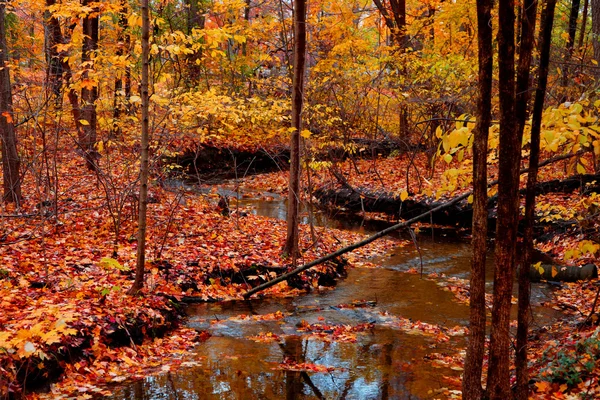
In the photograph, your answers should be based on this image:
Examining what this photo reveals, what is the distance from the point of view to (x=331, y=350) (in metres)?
6.73

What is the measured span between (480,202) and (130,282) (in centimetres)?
586

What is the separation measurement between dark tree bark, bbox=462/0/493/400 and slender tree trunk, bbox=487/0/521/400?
0.09 meters

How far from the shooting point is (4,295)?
6.05 meters

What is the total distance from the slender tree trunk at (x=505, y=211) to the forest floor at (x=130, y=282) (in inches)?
20.8

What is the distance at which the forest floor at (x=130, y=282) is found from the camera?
4910mm

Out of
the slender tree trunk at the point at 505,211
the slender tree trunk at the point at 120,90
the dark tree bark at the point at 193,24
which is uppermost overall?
the dark tree bark at the point at 193,24

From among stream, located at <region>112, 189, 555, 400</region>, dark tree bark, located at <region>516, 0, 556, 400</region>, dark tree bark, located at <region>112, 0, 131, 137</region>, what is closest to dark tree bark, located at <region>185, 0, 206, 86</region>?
dark tree bark, located at <region>112, 0, 131, 137</region>

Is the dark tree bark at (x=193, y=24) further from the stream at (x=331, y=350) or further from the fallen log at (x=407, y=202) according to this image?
the stream at (x=331, y=350)

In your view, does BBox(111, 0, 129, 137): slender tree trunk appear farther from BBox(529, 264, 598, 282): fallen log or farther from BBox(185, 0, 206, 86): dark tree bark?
BBox(529, 264, 598, 282): fallen log

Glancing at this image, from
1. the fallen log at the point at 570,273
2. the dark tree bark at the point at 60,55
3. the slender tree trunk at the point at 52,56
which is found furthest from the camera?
the dark tree bark at the point at 60,55

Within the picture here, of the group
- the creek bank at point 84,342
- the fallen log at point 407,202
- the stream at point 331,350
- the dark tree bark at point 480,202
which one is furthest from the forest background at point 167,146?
the stream at point 331,350

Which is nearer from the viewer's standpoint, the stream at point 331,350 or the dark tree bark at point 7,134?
the stream at point 331,350

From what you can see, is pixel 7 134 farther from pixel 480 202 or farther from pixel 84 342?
pixel 480 202

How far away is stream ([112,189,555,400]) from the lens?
5.46m
